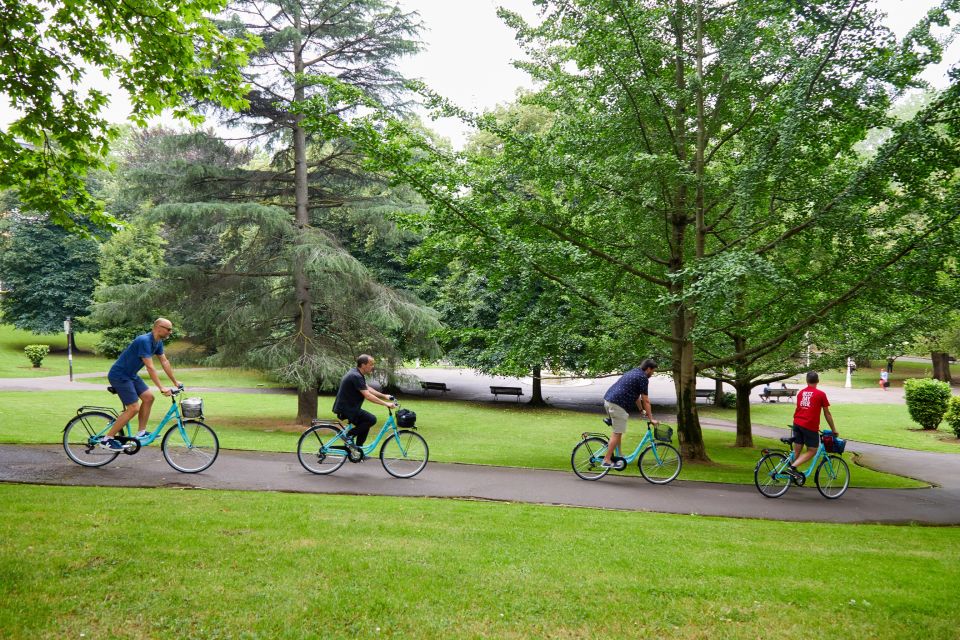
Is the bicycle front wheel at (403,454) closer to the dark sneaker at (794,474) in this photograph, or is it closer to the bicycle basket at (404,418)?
the bicycle basket at (404,418)

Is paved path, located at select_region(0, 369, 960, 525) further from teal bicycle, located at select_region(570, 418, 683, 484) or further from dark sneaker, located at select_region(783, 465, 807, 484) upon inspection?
dark sneaker, located at select_region(783, 465, 807, 484)

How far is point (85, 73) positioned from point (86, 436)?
521 cm

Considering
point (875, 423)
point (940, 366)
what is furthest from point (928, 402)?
point (940, 366)

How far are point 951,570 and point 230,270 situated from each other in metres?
17.1

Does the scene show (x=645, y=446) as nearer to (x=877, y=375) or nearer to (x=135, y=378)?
(x=135, y=378)

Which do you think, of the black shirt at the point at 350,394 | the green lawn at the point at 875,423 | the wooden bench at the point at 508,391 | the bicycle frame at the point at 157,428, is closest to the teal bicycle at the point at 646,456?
the black shirt at the point at 350,394

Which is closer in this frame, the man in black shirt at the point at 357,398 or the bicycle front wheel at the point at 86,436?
the bicycle front wheel at the point at 86,436

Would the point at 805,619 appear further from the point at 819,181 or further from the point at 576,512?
the point at 819,181

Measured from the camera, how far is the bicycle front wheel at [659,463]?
10617mm

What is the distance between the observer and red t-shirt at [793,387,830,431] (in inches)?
395

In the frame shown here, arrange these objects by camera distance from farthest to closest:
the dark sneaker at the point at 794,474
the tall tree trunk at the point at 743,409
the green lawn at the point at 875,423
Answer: the green lawn at the point at 875,423
the tall tree trunk at the point at 743,409
the dark sneaker at the point at 794,474

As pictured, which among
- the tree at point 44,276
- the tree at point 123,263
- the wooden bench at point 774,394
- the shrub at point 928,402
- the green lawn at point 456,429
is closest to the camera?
the green lawn at point 456,429

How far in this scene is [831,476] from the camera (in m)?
10.3

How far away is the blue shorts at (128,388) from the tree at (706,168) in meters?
5.16
